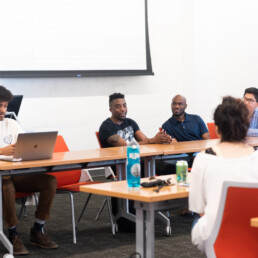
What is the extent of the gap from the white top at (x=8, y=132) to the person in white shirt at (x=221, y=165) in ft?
7.10

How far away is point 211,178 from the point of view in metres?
2.15

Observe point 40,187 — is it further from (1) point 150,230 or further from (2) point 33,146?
(1) point 150,230

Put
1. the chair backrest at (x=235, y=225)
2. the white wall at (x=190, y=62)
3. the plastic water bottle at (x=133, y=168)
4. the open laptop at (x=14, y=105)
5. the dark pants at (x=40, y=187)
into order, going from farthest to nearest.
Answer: the white wall at (x=190, y=62) → the open laptop at (x=14, y=105) → the dark pants at (x=40, y=187) → the plastic water bottle at (x=133, y=168) → the chair backrest at (x=235, y=225)

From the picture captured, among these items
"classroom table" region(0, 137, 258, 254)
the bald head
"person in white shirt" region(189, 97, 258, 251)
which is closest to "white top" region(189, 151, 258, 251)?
"person in white shirt" region(189, 97, 258, 251)

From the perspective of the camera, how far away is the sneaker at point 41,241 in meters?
3.89

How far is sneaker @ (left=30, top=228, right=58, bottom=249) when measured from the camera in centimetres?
389

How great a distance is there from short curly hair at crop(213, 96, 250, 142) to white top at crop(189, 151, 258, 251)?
11 cm

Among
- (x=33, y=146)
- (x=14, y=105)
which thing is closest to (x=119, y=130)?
(x=14, y=105)

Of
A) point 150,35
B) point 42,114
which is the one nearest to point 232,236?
point 42,114

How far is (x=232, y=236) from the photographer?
6.88 ft

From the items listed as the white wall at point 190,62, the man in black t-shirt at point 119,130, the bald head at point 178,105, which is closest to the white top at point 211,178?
the man in black t-shirt at point 119,130

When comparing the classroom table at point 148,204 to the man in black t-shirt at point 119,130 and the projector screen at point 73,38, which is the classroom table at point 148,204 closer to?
the man in black t-shirt at point 119,130

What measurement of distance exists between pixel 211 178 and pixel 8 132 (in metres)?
2.31

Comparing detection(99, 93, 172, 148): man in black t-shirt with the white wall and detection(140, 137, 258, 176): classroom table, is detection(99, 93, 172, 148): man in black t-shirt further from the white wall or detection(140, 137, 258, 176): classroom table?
the white wall
